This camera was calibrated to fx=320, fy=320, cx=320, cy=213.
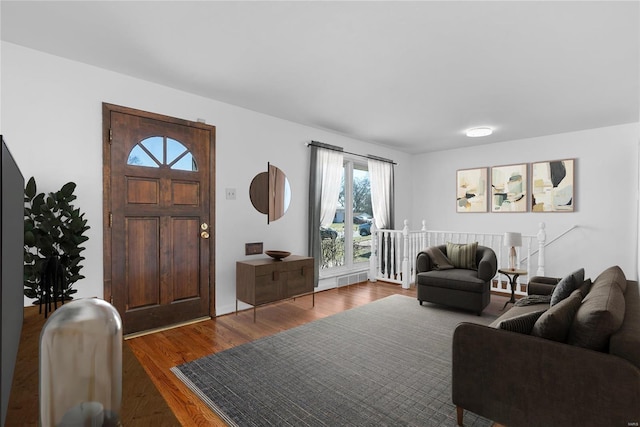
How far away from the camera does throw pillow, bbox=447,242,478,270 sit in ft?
14.1

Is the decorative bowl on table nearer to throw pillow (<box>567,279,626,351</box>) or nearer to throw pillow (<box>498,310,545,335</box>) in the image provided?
throw pillow (<box>498,310,545,335</box>)

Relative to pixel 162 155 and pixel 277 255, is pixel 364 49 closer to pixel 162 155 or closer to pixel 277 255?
pixel 162 155

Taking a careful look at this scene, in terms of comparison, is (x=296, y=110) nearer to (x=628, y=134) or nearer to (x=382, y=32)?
(x=382, y=32)

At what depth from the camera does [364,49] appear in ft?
8.41

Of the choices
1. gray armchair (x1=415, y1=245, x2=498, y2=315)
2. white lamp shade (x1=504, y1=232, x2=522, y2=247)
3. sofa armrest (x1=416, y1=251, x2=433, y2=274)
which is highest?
white lamp shade (x1=504, y1=232, x2=522, y2=247)

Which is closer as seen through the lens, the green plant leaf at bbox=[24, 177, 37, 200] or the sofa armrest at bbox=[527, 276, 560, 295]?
the green plant leaf at bbox=[24, 177, 37, 200]

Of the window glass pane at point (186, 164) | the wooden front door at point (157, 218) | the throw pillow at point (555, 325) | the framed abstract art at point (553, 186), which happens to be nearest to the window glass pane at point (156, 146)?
the wooden front door at point (157, 218)

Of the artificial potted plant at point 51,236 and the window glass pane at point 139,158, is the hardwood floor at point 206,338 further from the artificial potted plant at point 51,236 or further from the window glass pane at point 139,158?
the window glass pane at point 139,158

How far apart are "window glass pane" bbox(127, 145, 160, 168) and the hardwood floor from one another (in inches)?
66.6

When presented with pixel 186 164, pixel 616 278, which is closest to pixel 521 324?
pixel 616 278

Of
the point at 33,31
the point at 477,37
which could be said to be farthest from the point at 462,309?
the point at 33,31

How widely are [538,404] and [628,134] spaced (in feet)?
16.4

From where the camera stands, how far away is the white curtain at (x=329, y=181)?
5004 millimetres

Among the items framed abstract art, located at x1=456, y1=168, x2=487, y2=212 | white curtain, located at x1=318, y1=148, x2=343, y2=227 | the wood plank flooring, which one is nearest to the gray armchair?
the wood plank flooring
